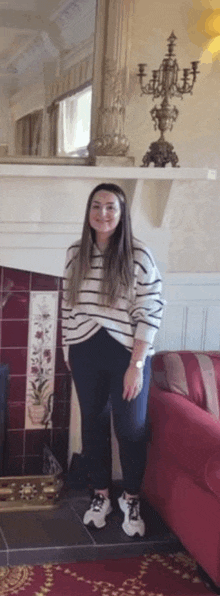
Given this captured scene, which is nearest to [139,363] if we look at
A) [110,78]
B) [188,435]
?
[188,435]

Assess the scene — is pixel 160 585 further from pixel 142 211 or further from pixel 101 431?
pixel 142 211

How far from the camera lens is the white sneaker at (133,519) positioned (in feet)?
9.80

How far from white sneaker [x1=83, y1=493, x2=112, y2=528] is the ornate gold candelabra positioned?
1252mm

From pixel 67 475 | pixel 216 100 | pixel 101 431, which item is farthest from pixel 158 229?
pixel 67 475

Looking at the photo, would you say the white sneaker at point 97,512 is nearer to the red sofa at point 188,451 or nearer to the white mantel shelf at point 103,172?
the red sofa at point 188,451

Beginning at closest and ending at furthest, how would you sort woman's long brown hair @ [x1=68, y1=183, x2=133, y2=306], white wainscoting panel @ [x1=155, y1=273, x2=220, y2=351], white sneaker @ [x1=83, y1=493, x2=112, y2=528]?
woman's long brown hair @ [x1=68, y1=183, x2=133, y2=306] → white sneaker @ [x1=83, y1=493, x2=112, y2=528] → white wainscoting panel @ [x1=155, y1=273, x2=220, y2=351]

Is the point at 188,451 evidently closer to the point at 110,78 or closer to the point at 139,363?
the point at 139,363

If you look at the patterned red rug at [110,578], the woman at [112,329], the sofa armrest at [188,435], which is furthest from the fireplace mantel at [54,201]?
the patterned red rug at [110,578]

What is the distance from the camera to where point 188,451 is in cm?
277

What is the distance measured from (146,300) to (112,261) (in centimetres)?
17

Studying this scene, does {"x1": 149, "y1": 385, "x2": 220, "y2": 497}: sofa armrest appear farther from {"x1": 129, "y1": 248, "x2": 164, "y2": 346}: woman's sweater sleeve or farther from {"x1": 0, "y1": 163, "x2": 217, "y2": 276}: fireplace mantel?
{"x1": 0, "y1": 163, "x2": 217, "y2": 276}: fireplace mantel

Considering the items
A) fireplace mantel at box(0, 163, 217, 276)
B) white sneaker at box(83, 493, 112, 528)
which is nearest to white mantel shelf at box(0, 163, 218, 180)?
fireplace mantel at box(0, 163, 217, 276)

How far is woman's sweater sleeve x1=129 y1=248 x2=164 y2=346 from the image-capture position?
2.81 meters

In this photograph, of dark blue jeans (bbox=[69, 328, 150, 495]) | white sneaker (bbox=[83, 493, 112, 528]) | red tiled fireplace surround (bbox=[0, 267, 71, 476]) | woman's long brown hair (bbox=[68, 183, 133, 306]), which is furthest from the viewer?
red tiled fireplace surround (bbox=[0, 267, 71, 476])
